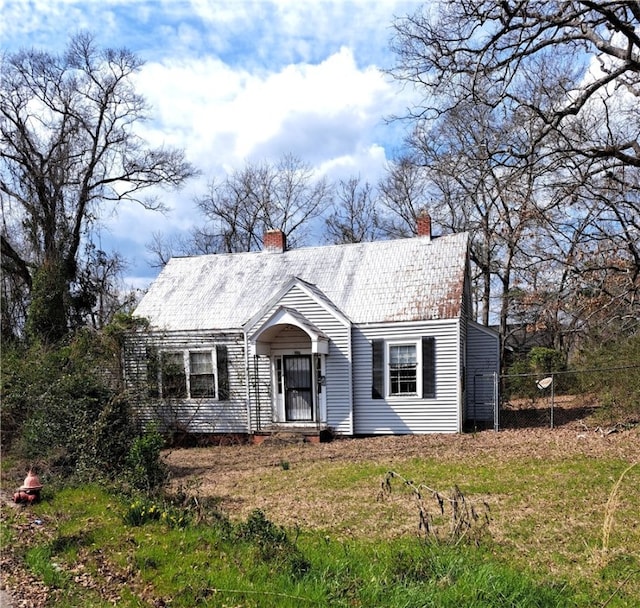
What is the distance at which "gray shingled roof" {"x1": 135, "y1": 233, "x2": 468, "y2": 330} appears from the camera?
16562mm

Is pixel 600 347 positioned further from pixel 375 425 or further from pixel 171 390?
pixel 171 390

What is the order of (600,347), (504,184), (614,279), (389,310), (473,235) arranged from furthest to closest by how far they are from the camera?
(473,235)
(600,347)
(389,310)
(614,279)
(504,184)

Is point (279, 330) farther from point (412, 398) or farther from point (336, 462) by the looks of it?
point (336, 462)

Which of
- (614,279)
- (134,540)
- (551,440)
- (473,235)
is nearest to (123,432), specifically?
(134,540)

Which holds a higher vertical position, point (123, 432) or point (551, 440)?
point (123, 432)

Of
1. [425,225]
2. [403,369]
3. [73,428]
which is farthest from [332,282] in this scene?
[73,428]

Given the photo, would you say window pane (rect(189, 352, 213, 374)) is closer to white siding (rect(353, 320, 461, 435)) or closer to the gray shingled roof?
the gray shingled roof

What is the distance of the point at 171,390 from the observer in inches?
677

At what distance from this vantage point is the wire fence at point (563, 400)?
15.1 m

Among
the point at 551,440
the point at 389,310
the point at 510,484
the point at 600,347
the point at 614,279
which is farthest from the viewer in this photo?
the point at 600,347

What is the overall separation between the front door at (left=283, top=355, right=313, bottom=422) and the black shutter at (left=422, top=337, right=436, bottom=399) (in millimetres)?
3228

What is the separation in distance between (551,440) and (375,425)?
182 inches

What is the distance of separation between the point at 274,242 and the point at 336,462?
Result: 10042mm

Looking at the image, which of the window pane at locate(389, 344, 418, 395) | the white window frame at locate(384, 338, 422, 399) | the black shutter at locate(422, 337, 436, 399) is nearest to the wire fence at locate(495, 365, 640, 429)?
the black shutter at locate(422, 337, 436, 399)
